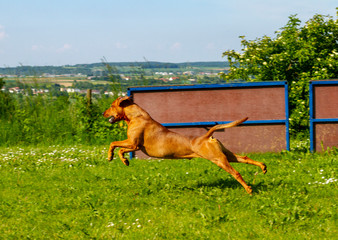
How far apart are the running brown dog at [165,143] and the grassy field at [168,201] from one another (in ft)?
1.89

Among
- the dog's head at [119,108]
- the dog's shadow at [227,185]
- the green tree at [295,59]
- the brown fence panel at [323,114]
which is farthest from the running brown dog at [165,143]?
the green tree at [295,59]

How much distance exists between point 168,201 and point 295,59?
9.78 m

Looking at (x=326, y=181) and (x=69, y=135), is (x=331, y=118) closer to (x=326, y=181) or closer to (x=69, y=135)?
(x=326, y=181)

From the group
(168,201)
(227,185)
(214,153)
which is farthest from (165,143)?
(227,185)

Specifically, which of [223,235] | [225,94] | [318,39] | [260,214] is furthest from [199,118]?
[318,39]

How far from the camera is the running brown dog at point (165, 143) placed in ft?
21.5

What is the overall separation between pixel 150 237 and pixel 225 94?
233 inches

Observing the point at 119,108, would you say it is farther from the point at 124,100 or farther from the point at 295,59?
the point at 295,59

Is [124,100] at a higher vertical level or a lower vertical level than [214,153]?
higher

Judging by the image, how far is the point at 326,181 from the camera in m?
7.53

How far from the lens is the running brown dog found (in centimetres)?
655

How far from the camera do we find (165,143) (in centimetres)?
672

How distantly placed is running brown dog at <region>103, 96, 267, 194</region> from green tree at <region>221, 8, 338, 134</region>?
7.65 metres

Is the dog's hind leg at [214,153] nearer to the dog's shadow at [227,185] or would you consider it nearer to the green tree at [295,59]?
the dog's shadow at [227,185]
